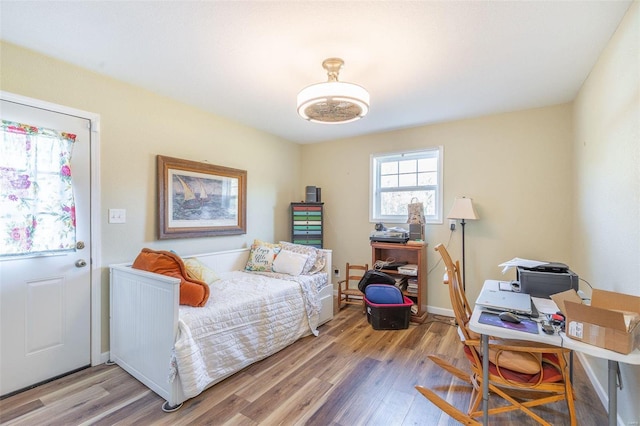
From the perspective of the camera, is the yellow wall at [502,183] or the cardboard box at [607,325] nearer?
the cardboard box at [607,325]

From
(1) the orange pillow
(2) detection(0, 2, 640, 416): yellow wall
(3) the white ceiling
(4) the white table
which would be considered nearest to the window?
(2) detection(0, 2, 640, 416): yellow wall

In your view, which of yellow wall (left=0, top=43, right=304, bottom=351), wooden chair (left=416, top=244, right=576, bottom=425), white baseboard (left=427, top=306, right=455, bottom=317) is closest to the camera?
wooden chair (left=416, top=244, right=576, bottom=425)

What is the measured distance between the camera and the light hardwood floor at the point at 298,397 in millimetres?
1725

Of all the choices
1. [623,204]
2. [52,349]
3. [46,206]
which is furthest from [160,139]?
[623,204]

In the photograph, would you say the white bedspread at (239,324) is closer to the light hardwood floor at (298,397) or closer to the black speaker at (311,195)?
the light hardwood floor at (298,397)

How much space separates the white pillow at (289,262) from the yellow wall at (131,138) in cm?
64

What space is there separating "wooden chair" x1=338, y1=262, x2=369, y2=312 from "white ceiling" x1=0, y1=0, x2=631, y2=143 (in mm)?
2157

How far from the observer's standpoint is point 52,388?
2.01 m

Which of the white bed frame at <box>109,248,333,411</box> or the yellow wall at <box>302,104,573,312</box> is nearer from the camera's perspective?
the white bed frame at <box>109,248,333,411</box>

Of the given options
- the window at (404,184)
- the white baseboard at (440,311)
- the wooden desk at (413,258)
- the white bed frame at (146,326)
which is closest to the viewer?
the white bed frame at (146,326)

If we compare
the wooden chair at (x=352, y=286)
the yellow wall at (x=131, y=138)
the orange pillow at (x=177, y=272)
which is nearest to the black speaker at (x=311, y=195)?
the yellow wall at (x=131, y=138)

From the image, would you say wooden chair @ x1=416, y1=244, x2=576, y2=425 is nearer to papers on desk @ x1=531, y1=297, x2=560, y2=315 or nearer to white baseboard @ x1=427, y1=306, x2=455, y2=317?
papers on desk @ x1=531, y1=297, x2=560, y2=315

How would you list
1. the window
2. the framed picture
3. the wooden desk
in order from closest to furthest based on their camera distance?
the framed picture < the wooden desk < the window

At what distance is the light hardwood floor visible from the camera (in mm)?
1725
